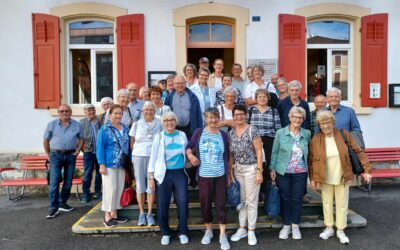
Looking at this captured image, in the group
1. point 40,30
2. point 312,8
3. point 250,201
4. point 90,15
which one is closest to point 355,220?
point 250,201

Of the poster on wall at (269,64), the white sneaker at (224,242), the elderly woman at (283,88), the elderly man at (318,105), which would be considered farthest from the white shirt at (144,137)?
the poster on wall at (269,64)

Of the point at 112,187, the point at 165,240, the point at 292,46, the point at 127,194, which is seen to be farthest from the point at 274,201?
the point at 292,46

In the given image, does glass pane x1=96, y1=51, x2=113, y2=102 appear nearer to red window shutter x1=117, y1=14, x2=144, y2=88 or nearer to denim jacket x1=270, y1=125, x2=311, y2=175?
red window shutter x1=117, y1=14, x2=144, y2=88

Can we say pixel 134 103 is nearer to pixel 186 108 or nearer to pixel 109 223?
pixel 186 108

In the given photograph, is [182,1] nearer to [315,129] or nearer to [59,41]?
[59,41]

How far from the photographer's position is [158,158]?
4.15 metres

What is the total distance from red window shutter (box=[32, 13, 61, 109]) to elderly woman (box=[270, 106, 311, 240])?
4.75 meters

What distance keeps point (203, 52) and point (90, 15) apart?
2.90 metres

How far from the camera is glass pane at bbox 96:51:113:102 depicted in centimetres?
733

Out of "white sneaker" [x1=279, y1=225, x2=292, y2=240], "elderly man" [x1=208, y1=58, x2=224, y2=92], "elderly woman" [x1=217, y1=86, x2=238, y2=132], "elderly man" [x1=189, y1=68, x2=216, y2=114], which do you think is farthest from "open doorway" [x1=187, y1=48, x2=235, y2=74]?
"white sneaker" [x1=279, y1=225, x2=292, y2=240]

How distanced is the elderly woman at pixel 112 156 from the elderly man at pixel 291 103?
7.03 feet

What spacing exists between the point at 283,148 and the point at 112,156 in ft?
7.14

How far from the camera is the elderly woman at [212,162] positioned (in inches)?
159

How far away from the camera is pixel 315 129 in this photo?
188 inches
